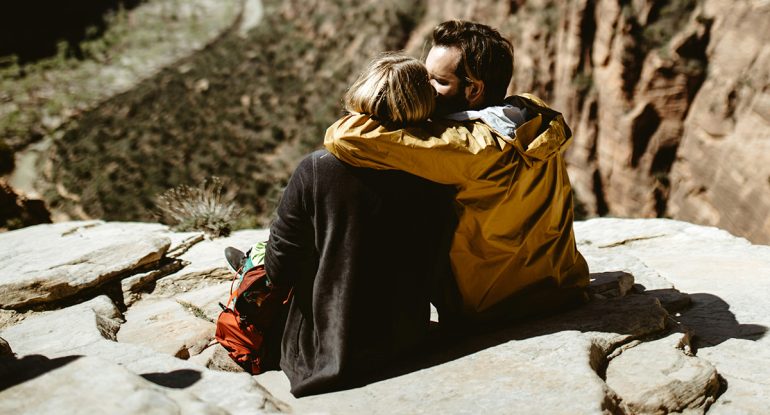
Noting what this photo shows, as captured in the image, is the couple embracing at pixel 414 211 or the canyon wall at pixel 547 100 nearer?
the couple embracing at pixel 414 211

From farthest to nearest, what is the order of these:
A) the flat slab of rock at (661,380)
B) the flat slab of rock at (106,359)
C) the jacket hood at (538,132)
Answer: the jacket hood at (538,132) → the flat slab of rock at (661,380) → the flat slab of rock at (106,359)

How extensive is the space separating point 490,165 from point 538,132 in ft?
1.23

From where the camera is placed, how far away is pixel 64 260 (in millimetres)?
4441

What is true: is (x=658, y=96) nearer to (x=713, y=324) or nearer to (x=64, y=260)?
(x=713, y=324)

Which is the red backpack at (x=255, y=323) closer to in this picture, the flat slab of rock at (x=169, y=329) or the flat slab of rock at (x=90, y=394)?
the flat slab of rock at (x=169, y=329)

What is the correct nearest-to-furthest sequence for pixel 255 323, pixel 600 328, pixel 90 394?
pixel 90 394 → pixel 600 328 → pixel 255 323

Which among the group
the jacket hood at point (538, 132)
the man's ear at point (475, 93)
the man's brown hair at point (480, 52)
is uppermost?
the man's brown hair at point (480, 52)

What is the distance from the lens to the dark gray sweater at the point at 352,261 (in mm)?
2592

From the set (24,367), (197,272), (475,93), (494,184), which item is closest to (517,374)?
(494,184)

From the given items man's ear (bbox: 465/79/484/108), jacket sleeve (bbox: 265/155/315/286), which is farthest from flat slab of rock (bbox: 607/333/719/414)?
jacket sleeve (bbox: 265/155/315/286)

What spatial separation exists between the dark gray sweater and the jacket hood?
15.7 inches

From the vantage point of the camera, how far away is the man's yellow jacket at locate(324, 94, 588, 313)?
245 cm

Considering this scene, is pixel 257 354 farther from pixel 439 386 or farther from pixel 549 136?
pixel 549 136

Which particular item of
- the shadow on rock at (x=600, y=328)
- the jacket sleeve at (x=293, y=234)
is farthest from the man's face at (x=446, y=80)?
the shadow on rock at (x=600, y=328)
